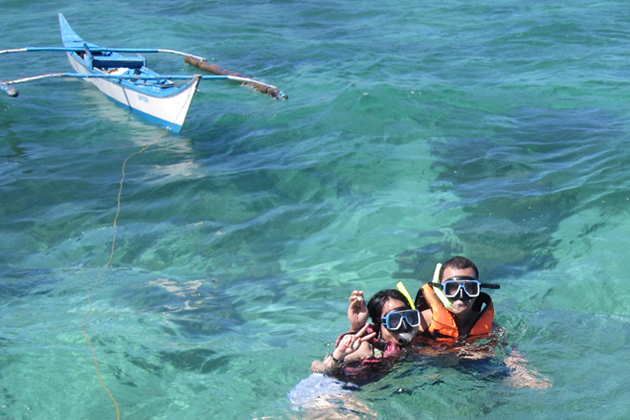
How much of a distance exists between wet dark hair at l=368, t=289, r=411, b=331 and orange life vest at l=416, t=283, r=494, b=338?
448 mm

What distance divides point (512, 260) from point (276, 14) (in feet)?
46.7

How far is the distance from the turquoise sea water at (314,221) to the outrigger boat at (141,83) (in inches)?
13.6

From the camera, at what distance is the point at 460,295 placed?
169 inches

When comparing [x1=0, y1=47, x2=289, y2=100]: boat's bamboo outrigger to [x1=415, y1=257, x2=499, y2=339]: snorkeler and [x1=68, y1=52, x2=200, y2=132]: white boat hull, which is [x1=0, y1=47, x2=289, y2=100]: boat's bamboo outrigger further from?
[x1=415, y1=257, x2=499, y2=339]: snorkeler

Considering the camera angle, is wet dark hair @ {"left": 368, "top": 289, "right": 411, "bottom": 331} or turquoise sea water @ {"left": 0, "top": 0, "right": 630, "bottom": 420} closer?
wet dark hair @ {"left": 368, "top": 289, "right": 411, "bottom": 331}

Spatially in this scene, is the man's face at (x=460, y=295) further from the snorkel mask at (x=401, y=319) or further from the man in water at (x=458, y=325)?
the snorkel mask at (x=401, y=319)

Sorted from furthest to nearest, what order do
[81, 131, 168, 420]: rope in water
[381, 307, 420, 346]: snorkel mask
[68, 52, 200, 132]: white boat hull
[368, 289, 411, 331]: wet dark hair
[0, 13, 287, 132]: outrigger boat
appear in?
1. [0, 13, 287, 132]: outrigger boat
2. [68, 52, 200, 132]: white boat hull
3. [81, 131, 168, 420]: rope in water
4. [368, 289, 411, 331]: wet dark hair
5. [381, 307, 420, 346]: snorkel mask

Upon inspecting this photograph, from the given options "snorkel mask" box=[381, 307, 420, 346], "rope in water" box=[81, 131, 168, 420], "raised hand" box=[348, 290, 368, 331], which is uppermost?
"raised hand" box=[348, 290, 368, 331]

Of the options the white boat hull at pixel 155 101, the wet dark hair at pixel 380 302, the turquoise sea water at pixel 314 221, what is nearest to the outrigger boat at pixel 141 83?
the white boat hull at pixel 155 101

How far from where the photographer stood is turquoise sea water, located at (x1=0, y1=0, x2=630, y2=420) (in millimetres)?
4691

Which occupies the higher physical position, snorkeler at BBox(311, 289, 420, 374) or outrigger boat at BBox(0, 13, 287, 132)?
snorkeler at BBox(311, 289, 420, 374)

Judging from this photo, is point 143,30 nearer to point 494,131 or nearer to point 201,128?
point 201,128

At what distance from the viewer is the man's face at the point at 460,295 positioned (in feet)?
14.1

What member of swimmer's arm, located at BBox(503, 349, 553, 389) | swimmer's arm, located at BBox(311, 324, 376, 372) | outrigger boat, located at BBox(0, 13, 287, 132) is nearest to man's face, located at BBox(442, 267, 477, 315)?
swimmer's arm, located at BBox(503, 349, 553, 389)
